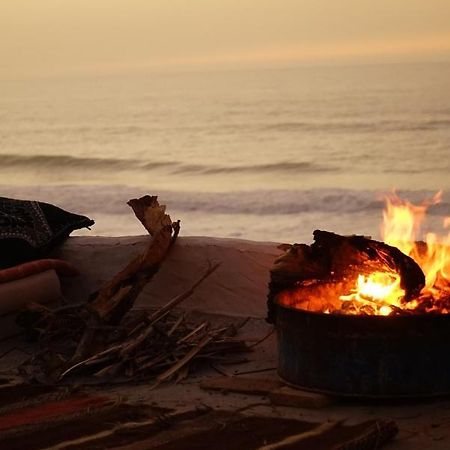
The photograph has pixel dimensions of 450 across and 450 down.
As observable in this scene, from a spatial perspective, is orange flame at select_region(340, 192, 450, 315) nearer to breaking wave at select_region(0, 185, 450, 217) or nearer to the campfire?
the campfire

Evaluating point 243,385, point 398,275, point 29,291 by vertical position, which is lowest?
point 243,385

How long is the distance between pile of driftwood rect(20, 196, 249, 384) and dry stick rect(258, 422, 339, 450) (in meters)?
1.39

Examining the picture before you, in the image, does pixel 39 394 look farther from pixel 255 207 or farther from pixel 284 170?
pixel 284 170

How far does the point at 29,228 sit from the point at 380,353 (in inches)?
133

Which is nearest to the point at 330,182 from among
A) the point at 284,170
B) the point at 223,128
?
the point at 284,170

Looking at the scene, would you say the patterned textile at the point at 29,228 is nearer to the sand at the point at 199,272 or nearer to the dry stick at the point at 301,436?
the sand at the point at 199,272

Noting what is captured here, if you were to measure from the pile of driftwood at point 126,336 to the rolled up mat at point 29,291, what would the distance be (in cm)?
18

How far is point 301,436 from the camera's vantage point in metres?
5.54

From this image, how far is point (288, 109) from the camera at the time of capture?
4603 centimetres

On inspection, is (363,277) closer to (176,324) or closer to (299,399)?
(299,399)

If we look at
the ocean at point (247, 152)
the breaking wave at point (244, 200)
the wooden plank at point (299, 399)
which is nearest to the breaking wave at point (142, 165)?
the ocean at point (247, 152)

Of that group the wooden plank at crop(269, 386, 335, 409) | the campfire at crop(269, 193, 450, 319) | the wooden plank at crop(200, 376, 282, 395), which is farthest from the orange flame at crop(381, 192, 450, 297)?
the wooden plank at crop(200, 376, 282, 395)

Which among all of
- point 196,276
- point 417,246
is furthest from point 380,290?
point 196,276

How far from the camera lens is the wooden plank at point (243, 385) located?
6.48 metres
